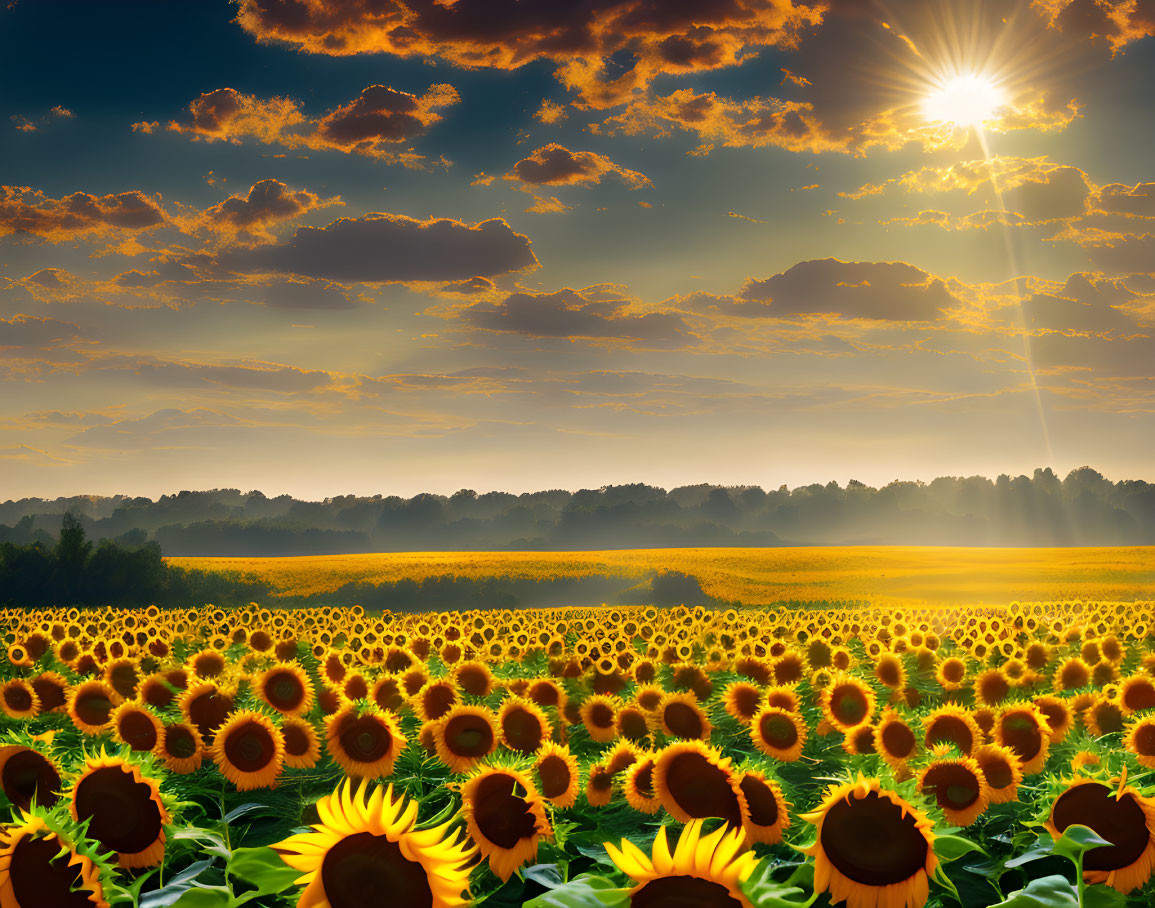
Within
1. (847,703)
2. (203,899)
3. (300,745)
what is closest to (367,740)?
(300,745)

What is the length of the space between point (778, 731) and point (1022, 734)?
74.7 inches

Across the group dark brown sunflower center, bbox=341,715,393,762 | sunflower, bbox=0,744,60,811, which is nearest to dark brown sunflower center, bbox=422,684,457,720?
dark brown sunflower center, bbox=341,715,393,762

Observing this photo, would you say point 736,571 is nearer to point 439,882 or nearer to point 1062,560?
point 1062,560

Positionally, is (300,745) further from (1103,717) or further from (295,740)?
(1103,717)

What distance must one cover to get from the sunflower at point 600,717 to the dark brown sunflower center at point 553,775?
245cm

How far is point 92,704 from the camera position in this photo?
336 inches

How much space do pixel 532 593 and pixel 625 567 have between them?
7373 mm

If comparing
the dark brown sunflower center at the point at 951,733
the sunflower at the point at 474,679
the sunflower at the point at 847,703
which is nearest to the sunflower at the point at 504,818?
the dark brown sunflower center at the point at 951,733

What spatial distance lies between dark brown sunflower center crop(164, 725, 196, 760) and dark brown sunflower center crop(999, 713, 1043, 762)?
638 centimetres

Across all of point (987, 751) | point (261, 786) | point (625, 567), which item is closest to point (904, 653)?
point (987, 751)

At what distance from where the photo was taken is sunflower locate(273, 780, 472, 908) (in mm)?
2951

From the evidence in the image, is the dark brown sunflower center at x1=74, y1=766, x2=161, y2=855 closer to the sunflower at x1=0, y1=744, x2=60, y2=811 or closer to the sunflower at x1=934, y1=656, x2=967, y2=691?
the sunflower at x1=0, y1=744, x2=60, y2=811

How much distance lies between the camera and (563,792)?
579 centimetres

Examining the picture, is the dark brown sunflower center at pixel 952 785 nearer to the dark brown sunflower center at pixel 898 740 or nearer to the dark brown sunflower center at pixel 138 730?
the dark brown sunflower center at pixel 898 740
